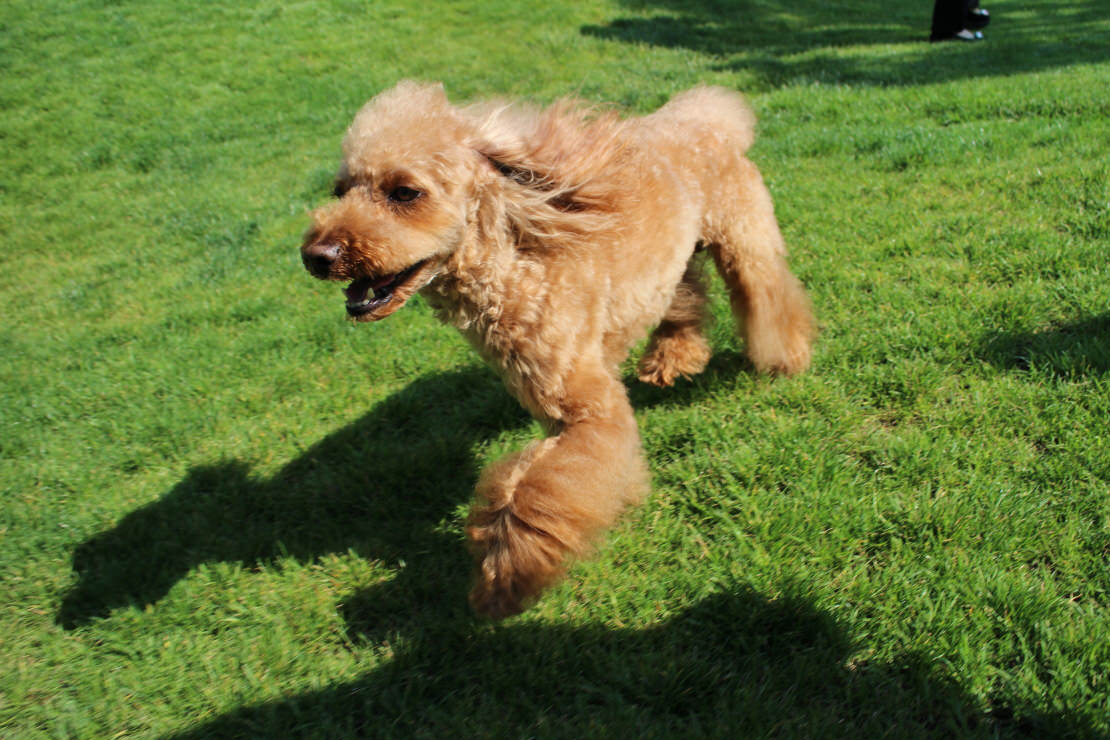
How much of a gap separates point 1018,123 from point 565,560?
20.6 feet

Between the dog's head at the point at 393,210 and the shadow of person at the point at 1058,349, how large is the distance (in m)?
2.76

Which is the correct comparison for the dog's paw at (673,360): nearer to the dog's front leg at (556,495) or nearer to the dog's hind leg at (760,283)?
the dog's hind leg at (760,283)

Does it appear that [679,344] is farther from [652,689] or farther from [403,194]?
[652,689]

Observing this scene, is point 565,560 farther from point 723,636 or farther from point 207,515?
point 207,515

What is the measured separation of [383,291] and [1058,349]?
10.5 ft

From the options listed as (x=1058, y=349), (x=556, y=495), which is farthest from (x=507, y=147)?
(x=1058, y=349)

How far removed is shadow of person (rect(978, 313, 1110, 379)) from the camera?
3572mm

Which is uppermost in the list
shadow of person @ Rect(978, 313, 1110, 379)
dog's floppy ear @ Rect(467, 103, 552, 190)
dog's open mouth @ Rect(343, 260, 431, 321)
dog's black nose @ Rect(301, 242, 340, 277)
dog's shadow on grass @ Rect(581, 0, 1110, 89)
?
dog's shadow on grass @ Rect(581, 0, 1110, 89)

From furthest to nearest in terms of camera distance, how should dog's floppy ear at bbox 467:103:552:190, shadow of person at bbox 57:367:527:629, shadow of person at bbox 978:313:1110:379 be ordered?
1. shadow of person at bbox 978:313:1110:379
2. shadow of person at bbox 57:367:527:629
3. dog's floppy ear at bbox 467:103:552:190

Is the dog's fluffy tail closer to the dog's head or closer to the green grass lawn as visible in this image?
the green grass lawn

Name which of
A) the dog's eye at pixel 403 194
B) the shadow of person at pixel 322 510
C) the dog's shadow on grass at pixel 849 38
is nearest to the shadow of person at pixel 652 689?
the shadow of person at pixel 322 510

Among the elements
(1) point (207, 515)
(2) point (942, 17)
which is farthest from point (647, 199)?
(2) point (942, 17)

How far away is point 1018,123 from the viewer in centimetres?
665

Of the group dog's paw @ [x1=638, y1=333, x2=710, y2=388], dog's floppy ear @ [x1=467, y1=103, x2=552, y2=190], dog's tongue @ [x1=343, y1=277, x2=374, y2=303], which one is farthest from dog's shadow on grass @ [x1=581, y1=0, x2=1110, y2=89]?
dog's tongue @ [x1=343, y1=277, x2=374, y2=303]
